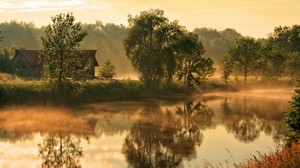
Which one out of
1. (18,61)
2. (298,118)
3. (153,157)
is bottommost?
(153,157)

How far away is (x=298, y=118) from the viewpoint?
2308 centimetres

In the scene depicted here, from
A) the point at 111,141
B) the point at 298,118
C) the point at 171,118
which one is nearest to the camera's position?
the point at 298,118

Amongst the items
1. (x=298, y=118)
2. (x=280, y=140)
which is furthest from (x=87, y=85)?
(x=298, y=118)

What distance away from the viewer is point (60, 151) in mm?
33156

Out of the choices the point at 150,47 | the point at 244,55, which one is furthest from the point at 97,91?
the point at 244,55

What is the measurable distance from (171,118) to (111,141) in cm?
1579

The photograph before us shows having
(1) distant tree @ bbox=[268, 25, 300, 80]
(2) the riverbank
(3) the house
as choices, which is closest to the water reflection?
(2) the riverbank

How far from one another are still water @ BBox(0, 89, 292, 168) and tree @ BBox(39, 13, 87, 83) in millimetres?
5526

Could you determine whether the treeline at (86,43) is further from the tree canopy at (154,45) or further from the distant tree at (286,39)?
the tree canopy at (154,45)

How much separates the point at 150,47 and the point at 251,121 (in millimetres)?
37218

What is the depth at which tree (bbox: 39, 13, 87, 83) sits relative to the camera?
60625mm

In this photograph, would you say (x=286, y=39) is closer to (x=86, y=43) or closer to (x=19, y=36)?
(x=86, y=43)

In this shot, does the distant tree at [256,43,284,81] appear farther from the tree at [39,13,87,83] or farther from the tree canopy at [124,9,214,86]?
the tree at [39,13,87,83]

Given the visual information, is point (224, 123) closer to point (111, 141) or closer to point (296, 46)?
point (111, 141)
